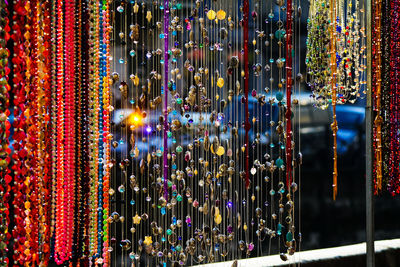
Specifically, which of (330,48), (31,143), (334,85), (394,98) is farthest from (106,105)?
(394,98)

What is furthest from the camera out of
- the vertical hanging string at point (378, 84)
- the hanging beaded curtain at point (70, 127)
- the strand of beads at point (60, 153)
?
the vertical hanging string at point (378, 84)

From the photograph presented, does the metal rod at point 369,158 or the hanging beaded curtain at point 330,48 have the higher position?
the hanging beaded curtain at point 330,48

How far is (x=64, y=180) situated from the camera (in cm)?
196

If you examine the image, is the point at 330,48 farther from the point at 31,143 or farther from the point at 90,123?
the point at 31,143

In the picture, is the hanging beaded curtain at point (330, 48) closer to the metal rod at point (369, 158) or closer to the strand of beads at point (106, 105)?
the metal rod at point (369, 158)

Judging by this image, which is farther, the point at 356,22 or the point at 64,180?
the point at 356,22

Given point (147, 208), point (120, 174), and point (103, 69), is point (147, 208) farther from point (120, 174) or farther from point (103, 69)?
point (103, 69)

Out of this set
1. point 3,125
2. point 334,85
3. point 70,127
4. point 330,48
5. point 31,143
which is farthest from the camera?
point 330,48

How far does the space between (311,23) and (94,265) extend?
5.77ft

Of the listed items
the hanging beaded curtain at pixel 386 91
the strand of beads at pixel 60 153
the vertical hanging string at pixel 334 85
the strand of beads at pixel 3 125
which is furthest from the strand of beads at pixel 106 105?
the hanging beaded curtain at pixel 386 91

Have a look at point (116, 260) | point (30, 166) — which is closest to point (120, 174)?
point (116, 260)

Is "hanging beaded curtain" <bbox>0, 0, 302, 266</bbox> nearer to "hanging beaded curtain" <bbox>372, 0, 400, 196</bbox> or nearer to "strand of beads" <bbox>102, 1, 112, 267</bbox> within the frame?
"strand of beads" <bbox>102, 1, 112, 267</bbox>

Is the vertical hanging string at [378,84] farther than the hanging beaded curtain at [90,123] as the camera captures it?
Yes

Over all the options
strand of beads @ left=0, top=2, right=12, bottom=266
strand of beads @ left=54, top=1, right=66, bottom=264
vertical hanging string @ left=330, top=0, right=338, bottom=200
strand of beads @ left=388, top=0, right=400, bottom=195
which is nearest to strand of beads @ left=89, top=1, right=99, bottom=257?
strand of beads @ left=54, top=1, right=66, bottom=264
